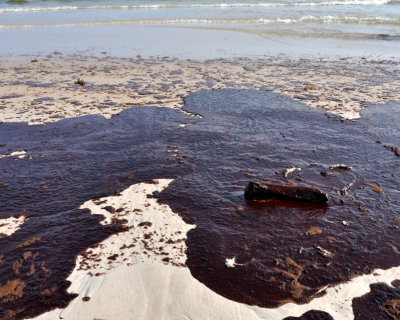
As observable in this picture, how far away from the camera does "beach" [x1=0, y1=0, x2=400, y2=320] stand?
2203 millimetres

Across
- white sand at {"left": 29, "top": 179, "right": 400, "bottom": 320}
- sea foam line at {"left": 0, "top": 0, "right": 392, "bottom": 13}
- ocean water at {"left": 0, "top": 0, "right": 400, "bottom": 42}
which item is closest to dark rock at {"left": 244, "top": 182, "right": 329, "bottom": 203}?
white sand at {"left": 29, "top": 179, "right": 400, "bottom": 320}

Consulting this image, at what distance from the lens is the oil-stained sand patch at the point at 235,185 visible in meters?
2.39

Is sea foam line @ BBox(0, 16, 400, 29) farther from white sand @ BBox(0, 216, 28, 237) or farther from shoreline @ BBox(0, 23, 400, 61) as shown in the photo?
white sand @ BBox(0, 216, 28, 237)

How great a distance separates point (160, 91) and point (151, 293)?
4712 mm

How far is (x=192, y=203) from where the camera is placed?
3096 millimetres

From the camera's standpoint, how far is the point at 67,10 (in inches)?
888

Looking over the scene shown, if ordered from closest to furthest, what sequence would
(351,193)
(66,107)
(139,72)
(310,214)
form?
1. (310,214)
2. (351,193)
3. (66,107)
4. (139,72)

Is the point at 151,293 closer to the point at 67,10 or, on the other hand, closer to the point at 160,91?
the point at 160,91

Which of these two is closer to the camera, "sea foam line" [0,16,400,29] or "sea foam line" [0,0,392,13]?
"sea foam line" [0,16,400,29]

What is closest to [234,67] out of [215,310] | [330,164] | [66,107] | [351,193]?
[66,107]

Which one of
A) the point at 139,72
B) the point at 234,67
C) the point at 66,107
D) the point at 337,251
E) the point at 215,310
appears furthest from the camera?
the point at 234,67

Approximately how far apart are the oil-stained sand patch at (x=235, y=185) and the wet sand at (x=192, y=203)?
0.04 feet

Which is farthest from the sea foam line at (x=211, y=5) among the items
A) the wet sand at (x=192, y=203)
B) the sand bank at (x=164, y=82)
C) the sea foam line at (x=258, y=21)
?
the wet sand at (x=192, y=203)

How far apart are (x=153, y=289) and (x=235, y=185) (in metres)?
1.40
